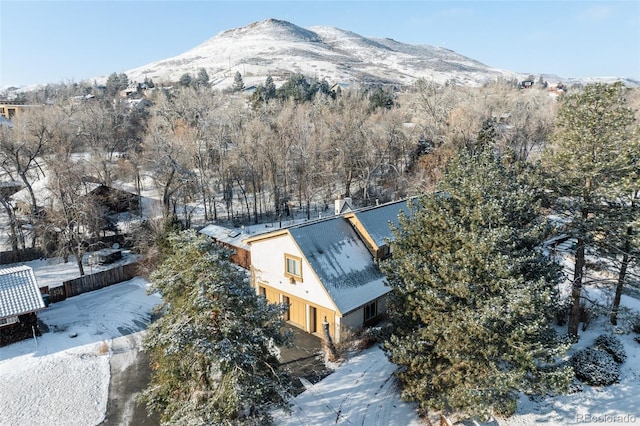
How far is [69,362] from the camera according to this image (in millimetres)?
19641

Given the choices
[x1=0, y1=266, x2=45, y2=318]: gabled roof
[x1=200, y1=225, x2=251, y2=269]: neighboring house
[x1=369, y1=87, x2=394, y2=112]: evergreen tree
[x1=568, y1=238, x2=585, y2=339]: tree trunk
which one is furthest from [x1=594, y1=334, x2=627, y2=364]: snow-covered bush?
[x1=369, y1=87, x2=394, y2=112]: evergreen tree

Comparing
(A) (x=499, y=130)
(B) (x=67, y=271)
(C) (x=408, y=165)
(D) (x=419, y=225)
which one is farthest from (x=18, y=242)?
(A) (x=499, y=130)

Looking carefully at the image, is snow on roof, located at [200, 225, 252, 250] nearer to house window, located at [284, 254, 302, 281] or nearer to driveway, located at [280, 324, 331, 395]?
house window, located at [284, 254, 302, 281]

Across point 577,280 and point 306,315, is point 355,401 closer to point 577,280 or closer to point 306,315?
point 306,315

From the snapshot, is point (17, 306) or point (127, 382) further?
point (17, 306)

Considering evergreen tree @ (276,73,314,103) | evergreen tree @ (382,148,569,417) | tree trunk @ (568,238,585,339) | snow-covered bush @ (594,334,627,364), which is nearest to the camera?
evergreen tree @ (382,148,569,417)

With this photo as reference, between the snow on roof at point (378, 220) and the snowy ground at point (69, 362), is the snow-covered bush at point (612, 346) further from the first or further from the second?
the snowy ground at point (69, 362)

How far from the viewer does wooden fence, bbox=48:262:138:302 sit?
26.3 metres

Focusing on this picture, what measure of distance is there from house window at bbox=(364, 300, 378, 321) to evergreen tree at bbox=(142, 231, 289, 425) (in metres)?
8.95

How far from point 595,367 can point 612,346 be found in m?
2.43

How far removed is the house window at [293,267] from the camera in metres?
21.3

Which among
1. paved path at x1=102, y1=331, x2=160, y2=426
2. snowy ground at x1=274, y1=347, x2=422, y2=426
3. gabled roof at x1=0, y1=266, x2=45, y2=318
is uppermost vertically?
gabled roof at x1=0, y1=266, x2=45, y2=318

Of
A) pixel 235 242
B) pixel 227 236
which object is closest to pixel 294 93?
pixel 227 236

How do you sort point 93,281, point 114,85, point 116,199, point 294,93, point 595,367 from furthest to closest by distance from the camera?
1. point 114,85
2. point 294,93
3. point 116,199
4. point 93,281
5. point 595,367
